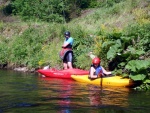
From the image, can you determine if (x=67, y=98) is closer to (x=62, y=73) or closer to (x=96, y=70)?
(x=96, y=70)

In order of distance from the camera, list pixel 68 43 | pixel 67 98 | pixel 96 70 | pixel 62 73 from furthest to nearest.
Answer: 1. pixel 68 43
2. pixel 62 73
3. pixel 96 70
4. pixel 67 98

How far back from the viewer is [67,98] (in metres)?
9.71

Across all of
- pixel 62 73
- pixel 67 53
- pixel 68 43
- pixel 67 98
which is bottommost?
pixel 67 98

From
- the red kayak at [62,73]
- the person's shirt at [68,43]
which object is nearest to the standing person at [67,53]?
the person's shirt at [68,43]

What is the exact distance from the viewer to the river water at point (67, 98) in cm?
831

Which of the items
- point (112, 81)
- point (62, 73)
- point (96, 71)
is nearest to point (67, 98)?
point (112, 81)

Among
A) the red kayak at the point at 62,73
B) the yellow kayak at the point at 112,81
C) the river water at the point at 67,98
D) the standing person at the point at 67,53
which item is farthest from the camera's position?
the standing person at the point at 67,53

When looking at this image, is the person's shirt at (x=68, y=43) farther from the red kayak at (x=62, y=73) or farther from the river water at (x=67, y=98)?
the river water at (x=67, y=98)

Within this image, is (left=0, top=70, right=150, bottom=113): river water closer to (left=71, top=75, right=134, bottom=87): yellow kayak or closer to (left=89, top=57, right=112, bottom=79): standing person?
(left=71, top=75, right=134, bottom=87): yellow kayak

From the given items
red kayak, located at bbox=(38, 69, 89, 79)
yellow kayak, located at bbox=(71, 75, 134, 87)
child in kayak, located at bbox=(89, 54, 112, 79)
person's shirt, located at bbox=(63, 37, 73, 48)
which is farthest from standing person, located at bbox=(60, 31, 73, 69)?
child in kayak, located at bbox=(89, 54, 112, 79)

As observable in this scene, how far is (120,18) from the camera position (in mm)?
20094

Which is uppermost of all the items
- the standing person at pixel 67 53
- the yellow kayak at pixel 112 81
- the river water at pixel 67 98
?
the standing person at pixel 67 53

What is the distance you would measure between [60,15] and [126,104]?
19.7 metres

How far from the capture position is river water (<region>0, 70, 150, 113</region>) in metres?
8.31
